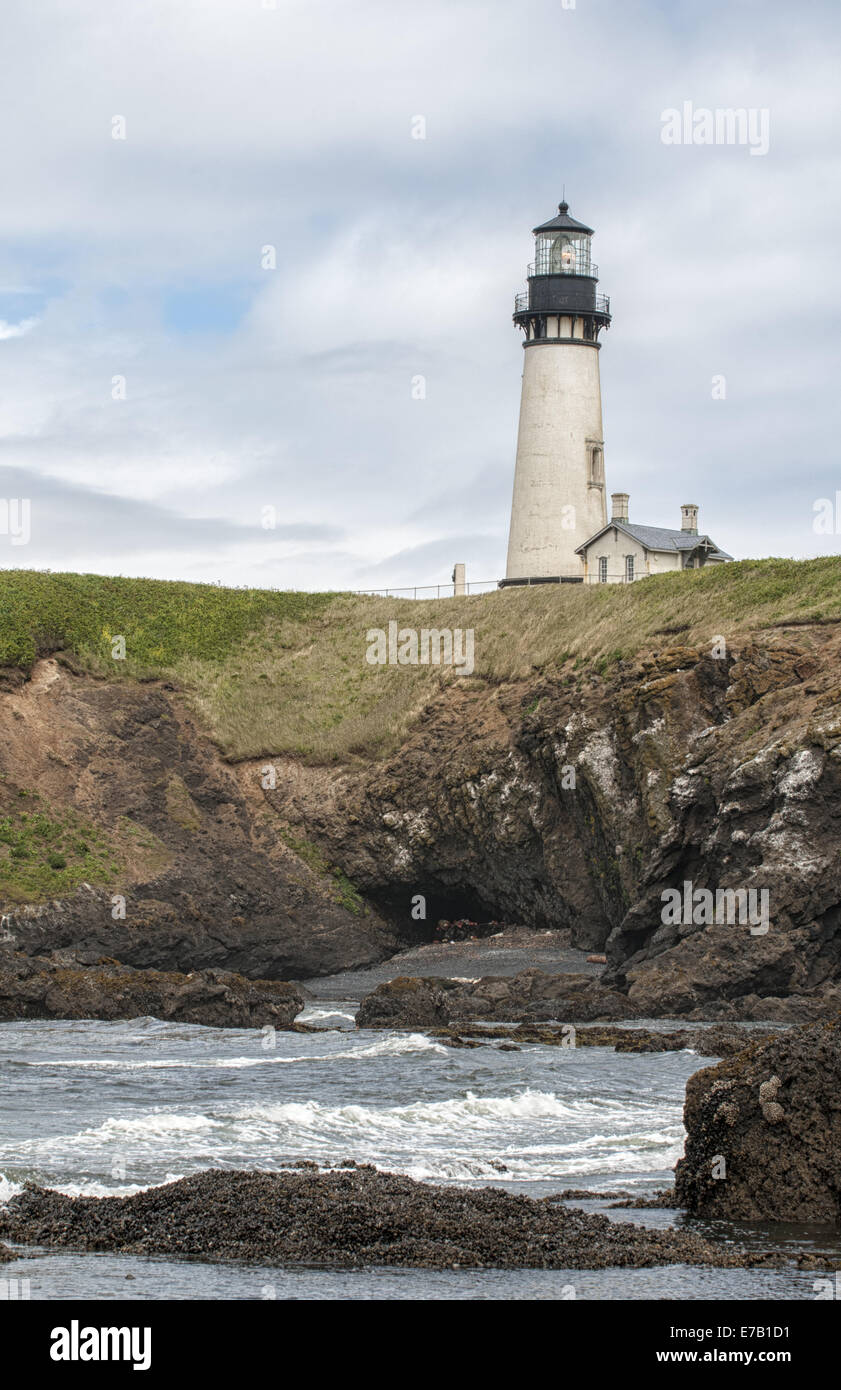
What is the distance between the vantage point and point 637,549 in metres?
60.3

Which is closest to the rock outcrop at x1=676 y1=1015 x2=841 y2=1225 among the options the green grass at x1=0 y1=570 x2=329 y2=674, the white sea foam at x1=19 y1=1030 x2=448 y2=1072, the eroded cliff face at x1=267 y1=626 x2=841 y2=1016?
the white sea foam at x1=19 y1=1030 x2=448 y2=1072

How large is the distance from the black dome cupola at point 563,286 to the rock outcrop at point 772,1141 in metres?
51.9

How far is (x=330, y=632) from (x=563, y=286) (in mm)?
17969

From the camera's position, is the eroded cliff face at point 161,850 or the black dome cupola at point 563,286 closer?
the eroded cliff face at point 161,850

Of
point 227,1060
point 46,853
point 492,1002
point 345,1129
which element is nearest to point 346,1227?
point 345,1129

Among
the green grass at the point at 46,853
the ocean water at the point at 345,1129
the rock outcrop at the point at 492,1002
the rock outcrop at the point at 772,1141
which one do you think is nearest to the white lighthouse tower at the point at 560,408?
the green grass at the point at 46,853

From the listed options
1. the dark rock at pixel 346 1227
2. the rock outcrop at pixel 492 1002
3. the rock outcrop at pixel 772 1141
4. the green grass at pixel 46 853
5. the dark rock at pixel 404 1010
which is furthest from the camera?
the green grass at pixel 46 853

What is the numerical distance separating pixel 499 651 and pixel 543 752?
29.3 feet

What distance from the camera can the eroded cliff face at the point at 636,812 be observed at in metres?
33.7

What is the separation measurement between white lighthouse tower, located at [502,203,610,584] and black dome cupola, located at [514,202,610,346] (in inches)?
1.7

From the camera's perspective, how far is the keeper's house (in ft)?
197

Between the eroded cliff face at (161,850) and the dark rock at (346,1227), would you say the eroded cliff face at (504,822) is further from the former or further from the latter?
the dark rock at (346,1227)

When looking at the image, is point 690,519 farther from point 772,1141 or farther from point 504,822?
point 772,1141

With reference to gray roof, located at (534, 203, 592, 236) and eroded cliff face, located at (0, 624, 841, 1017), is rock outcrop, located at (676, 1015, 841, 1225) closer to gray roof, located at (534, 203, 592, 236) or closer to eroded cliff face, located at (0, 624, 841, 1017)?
eroded cliff face, located at (0, 624, 841, 1017)
